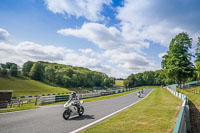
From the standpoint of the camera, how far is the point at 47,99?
1894 centimetres

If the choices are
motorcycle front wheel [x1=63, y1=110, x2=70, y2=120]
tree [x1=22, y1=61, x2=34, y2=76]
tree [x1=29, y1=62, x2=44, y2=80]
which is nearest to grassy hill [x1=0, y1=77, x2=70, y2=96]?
tree [x1=29, y1=62, x2=44, y2=80]

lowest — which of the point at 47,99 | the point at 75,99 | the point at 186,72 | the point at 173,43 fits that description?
the point at 47,99

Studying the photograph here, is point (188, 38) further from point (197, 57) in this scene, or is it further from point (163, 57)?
point (163, 57)

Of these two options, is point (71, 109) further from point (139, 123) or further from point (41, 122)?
point (139, 123)

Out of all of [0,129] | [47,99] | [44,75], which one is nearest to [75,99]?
[0,129]

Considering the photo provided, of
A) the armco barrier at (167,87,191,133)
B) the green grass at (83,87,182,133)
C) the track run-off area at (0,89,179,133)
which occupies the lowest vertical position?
the track run-off area at (0,89,179,133)

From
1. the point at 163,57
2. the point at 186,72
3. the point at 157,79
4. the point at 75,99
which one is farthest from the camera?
the point at 157,79

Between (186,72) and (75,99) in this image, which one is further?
(186,72)

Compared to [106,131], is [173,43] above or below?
above

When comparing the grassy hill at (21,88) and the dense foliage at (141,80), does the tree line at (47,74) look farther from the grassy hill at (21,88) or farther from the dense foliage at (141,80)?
the dense foliage at (141,80)

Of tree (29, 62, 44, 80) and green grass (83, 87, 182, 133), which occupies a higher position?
tree (29, 62, 44, 80)

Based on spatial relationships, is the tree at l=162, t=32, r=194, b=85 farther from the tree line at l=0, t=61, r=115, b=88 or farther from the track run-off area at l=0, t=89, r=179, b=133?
the tree line at l=0, t=61, r=115, b=88

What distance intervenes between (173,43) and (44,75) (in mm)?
88975

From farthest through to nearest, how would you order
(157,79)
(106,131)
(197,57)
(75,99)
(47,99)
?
1. (157,79)
2. (197,57)
3. (47,99)
4. (75,99)
5. (106,131)
